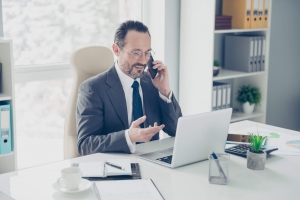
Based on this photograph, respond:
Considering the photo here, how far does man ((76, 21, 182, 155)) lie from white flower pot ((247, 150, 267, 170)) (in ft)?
1.76

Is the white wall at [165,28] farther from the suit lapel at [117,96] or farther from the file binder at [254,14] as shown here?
the suit lapel at [117,96]

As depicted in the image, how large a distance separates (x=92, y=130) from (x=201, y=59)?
1.67 meters

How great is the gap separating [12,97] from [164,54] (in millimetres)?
1455

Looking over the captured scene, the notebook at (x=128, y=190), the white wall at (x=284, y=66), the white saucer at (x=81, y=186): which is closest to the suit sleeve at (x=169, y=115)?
the notebook at (x=128, y=190)

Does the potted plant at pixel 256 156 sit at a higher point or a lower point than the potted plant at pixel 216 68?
lower

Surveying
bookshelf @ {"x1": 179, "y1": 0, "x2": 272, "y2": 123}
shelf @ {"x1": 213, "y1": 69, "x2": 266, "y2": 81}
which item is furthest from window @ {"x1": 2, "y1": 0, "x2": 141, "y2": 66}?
shelf @ {"x1": 213, "y1": 69, "x2": 266, "y2": 81}

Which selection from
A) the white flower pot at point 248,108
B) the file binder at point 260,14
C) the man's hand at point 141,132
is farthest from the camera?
the white flower pot at point 248,108

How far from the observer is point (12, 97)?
9.37 ft

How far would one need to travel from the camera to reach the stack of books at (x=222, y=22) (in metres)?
3.77

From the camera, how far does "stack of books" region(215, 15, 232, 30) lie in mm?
3766

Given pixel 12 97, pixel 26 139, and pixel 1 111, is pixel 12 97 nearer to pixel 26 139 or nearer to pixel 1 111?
pixel 1 111

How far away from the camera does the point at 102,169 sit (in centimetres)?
190

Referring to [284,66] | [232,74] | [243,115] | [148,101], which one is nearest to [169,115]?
[148,101]

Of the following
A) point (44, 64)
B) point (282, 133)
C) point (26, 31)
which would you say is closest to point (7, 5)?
point (26, 31)
